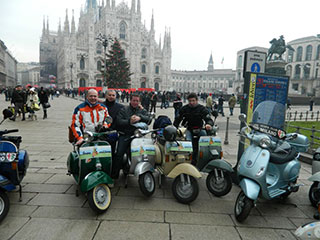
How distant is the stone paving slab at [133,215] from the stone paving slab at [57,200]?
564 millimetres

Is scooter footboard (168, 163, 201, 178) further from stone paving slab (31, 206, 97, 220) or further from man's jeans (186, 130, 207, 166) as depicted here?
stone paving slab (31, 206, 97, 220)

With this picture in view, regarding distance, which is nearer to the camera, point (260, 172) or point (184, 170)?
point (260, 172)

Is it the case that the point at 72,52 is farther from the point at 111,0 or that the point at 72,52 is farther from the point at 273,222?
the point at 273,222

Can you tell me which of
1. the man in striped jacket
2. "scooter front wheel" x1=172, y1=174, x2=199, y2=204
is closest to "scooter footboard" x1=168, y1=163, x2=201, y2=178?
"scooter front wheel" x1=172, y1=174, x2=199, y2=204

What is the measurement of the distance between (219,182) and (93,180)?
214 cm

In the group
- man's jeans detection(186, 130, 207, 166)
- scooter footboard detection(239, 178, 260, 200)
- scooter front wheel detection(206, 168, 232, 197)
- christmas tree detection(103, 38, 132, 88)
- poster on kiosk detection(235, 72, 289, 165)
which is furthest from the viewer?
christmas tree detection(103, 38, 132, 88)

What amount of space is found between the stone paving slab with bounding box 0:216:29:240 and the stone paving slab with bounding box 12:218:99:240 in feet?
0.23

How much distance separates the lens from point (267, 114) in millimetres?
3836

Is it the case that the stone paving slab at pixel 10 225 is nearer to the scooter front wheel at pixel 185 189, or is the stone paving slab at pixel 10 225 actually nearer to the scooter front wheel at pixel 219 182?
the scooter front wheel at pixel 185 189

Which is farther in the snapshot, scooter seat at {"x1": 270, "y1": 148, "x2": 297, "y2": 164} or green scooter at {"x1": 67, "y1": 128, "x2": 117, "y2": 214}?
scooter seat at {"x1": 270, "y1": 148, "x2": 297, "y2": 164}

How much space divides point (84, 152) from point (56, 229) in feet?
3.50

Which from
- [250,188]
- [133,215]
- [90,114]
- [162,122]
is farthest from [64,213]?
[250,188]

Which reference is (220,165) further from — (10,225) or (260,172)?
(10,225)

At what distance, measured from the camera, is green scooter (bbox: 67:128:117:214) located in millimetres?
3146
